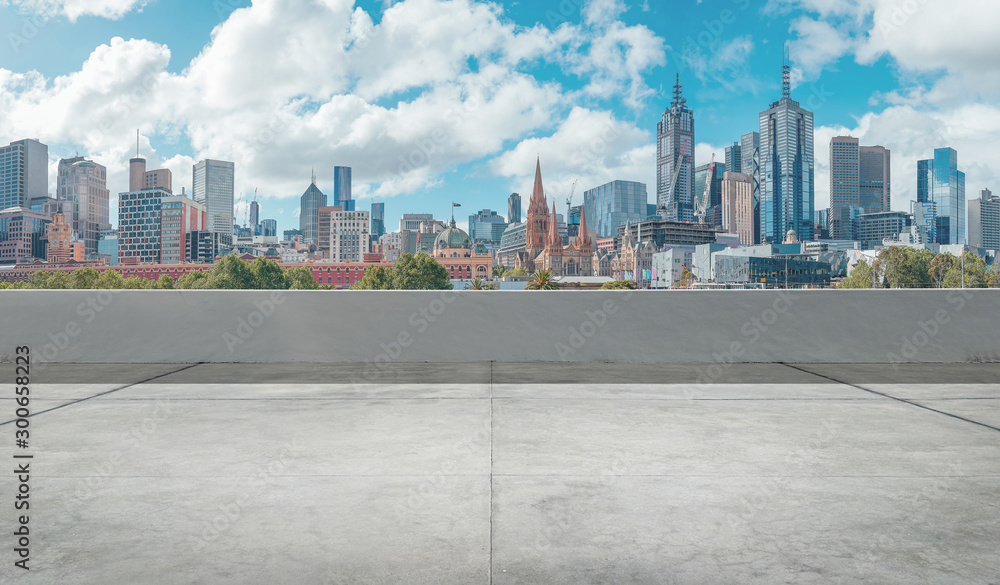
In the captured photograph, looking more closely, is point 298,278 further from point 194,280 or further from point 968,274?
point 968,274

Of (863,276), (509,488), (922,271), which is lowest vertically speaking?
(509,488)

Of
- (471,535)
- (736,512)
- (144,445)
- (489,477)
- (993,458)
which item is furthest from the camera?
(144,445)

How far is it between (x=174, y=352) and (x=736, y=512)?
9.42 m

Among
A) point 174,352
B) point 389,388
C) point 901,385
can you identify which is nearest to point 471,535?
point 389,388

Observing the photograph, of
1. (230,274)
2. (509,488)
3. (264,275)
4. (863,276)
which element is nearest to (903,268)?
(863,276)

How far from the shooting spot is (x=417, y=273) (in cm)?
10131

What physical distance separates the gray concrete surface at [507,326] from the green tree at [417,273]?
295 feet

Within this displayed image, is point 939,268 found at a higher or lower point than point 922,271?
higher

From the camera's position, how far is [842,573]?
273cm

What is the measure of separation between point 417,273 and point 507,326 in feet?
301

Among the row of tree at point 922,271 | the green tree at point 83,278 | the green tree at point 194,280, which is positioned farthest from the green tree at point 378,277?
the row of tree at point 922,271

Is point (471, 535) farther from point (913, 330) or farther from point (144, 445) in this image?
point (913, 330)

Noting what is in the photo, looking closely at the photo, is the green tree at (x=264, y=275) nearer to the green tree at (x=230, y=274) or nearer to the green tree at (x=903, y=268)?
the green tree at (x=230, y=274)

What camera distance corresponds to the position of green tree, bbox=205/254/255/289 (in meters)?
98.5
